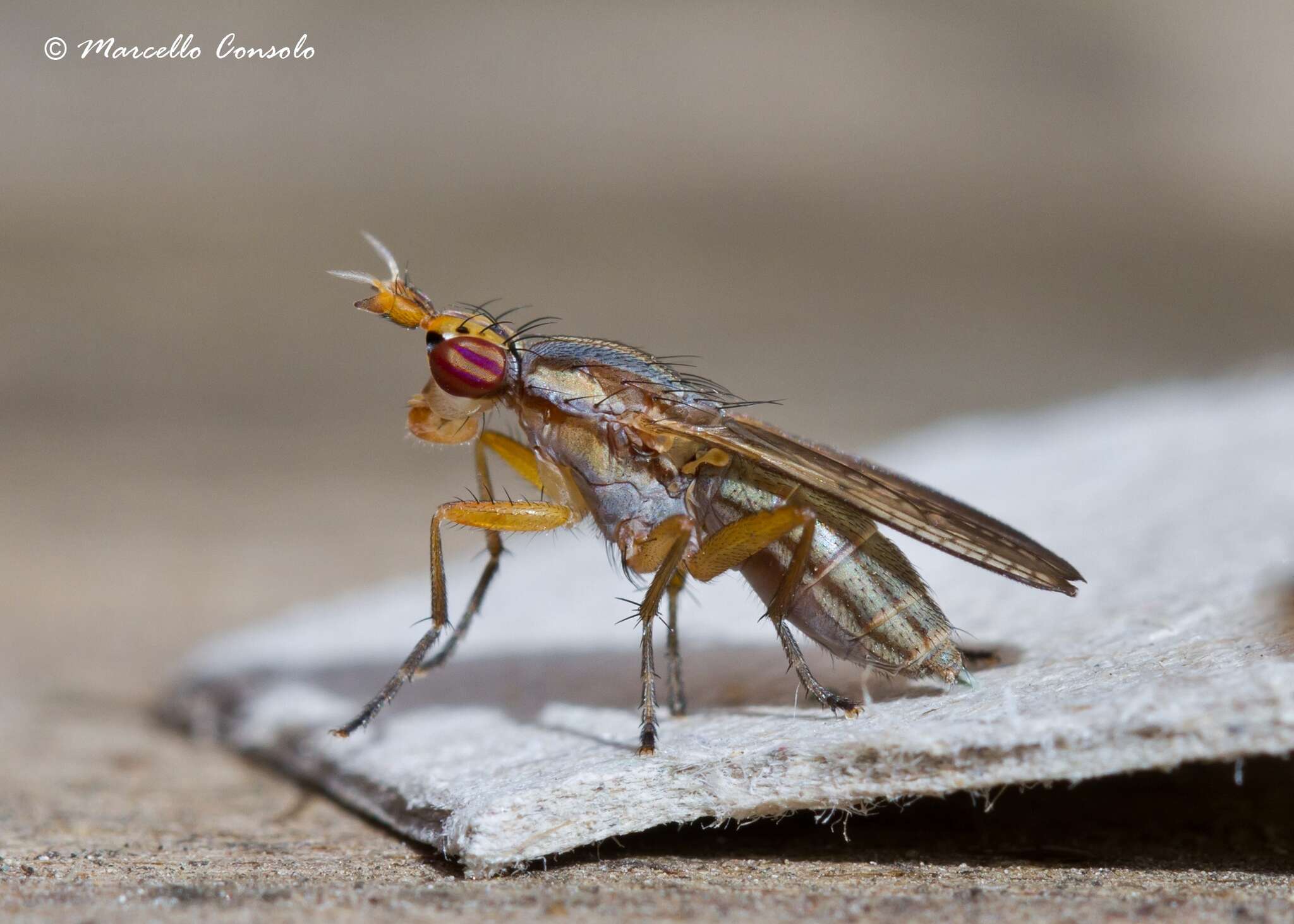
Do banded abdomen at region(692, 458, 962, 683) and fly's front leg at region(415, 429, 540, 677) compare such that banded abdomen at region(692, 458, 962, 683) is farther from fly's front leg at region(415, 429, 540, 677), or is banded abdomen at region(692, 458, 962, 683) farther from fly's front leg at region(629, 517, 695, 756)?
fly's front leg at region(415, 429, 540, 677)

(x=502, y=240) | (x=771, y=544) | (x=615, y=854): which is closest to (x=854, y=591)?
(x=771, y=544)

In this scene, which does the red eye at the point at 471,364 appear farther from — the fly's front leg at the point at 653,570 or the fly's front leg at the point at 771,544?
the fly's front leg at the point at 771,544

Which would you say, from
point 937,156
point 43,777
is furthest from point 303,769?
point 937,156

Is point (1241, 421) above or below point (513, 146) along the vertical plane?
below

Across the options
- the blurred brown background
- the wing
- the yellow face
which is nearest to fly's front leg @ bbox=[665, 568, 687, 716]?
the wing

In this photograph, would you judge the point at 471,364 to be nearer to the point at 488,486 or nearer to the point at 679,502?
the point at 488,486

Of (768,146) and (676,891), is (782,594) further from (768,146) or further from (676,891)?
(768,146)

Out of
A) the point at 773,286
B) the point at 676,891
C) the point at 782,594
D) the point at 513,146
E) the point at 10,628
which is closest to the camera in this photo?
the point at 676,891

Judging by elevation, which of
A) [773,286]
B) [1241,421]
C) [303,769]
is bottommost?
[303,769]
